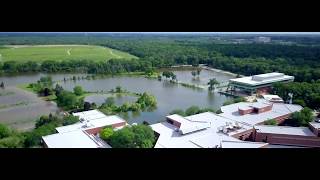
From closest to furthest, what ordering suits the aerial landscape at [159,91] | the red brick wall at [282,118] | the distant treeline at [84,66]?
the aerial landscape at [159,91] < the red brick wall at [282,118] < the distant treeline at [84,66]

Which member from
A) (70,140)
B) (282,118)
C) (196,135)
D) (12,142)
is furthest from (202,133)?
(12,142)

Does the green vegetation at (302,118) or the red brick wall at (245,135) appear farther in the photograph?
the green vegetation at (302,118)

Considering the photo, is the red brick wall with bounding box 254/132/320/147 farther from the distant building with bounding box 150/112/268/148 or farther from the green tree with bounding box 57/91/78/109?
the green tree with bounding box 57/91/78/109

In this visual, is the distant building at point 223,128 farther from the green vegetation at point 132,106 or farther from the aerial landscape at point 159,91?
the green vegetation at point 132,106

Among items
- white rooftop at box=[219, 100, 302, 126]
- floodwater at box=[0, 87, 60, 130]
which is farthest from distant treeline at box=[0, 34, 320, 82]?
white rooftop at box=[219, 100, 302, 126]

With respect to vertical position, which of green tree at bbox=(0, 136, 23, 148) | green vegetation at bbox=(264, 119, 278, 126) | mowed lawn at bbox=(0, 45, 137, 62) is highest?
mowed lawn at bbox=(0, 45, 137, 62)

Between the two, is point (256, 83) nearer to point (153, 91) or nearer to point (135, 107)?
point (153, 91)

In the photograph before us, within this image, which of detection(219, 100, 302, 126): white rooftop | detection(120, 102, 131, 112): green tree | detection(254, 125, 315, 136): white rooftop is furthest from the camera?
detection(120, 102, 131, 112): green tree

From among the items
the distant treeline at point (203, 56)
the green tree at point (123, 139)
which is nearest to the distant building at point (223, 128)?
the green tree at point (123, 139)

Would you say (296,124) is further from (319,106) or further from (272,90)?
(272,90)
